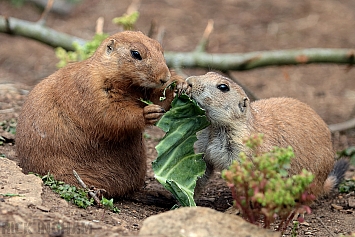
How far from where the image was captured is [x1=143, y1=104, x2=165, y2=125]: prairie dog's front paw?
586 cm

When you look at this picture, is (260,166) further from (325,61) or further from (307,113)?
(325,61)

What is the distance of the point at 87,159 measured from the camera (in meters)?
6.27

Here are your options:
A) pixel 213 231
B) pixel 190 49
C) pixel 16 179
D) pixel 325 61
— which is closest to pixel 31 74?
pixel 190 49

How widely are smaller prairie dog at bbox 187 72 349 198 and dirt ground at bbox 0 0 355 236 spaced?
76 cm

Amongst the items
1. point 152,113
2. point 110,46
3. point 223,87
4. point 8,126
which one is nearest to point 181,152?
point 152,113

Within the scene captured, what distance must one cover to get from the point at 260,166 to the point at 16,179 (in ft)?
8.66

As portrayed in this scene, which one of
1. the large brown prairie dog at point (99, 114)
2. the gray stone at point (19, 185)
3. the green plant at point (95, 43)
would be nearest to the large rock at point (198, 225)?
the gray stone at point (19, 185)

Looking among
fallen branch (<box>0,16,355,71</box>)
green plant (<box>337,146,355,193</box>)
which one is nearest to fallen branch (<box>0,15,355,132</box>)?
fallen branch (<box>0,16,355,71</box>)

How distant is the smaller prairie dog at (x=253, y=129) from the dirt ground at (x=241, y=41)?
76 cm

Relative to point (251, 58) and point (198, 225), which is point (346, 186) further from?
point (198, 225)

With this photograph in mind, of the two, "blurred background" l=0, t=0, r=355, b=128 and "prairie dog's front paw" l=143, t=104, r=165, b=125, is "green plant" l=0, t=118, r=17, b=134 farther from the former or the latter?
"blurred background" l=0, t=0, r=355, b=128

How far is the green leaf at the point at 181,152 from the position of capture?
6023 mm

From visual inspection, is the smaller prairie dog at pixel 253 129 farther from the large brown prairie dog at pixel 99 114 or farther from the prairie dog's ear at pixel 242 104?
the large brown prairie dog at pixel 99 114

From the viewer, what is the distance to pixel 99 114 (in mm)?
5996
